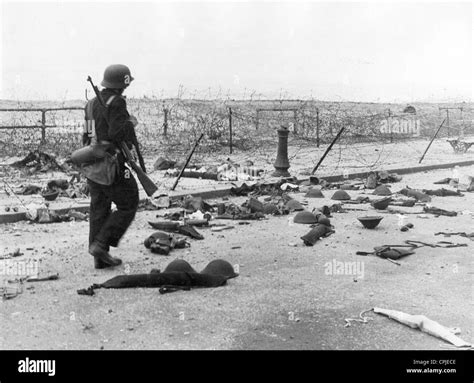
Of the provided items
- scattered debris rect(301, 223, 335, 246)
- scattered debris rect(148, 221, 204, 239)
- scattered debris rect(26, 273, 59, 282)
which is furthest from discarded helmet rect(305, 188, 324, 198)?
scattered debris rect(26, 273, 59, 282)

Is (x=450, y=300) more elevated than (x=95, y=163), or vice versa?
(x=95, y=163)

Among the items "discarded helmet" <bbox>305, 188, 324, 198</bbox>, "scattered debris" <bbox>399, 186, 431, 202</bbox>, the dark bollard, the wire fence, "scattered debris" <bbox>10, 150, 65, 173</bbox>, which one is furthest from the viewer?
the wire fence

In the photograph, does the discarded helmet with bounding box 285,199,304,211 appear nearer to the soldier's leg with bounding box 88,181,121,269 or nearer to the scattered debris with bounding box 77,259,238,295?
the soldier's leg with bounding box 88,181,121,269

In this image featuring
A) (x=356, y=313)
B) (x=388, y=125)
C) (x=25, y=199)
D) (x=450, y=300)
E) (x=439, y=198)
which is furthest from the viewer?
(x=388, y=125)

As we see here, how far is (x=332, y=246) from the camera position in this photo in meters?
8.03

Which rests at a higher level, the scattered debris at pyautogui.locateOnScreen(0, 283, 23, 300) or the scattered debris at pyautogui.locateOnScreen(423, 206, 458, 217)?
the scattered debris at pyautogui.locateOnScreen(423, 206, 458, 217)

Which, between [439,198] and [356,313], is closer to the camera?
[356,313]

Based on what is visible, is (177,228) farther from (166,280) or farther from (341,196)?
(341,196)

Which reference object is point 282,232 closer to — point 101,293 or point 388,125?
point 101,293

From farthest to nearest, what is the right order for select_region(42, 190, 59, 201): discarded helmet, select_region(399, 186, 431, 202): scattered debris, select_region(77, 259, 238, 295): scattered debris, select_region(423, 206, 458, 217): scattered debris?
select_region(399, 186, 431, 202): scattered debris → select_region(42, 190, 59, 201): discarded helmet → select_region(423, 206, 458, 217): scattered debris → select_region(77, 259, 238, 295): scattered debris

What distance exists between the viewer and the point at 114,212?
6.81 metres

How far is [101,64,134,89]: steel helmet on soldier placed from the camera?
6539 millimetres
